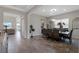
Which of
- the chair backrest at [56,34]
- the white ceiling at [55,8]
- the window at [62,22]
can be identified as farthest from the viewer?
the chair backrest at [56,34]

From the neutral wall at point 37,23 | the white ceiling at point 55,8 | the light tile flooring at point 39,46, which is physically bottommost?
the light tile flooring at point 39,46

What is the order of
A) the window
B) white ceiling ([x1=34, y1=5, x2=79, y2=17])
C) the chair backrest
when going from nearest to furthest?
white ceiling ([x1=34, y1=5, x2=79, y2=17]), the window, the chair backrest

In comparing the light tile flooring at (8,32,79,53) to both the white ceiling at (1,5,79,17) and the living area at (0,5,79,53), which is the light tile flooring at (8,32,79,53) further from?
the white ceiling at (1,5,79,17)

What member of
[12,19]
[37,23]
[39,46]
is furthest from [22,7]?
[39,46]

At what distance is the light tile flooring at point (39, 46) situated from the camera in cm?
267

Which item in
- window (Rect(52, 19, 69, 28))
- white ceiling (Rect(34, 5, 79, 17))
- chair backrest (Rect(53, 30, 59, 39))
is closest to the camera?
white ceiling (Rect(34, 5, 79, 17))

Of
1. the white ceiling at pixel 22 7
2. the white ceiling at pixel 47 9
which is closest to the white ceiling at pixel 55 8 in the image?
the white ceiling at pixel 47 9

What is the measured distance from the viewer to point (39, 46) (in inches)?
108

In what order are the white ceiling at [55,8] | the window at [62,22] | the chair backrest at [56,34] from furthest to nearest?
the chair backrest at [56,34] → the window at [62,22] → the white ceiling at [55,8]

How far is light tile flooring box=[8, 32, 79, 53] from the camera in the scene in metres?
2.67

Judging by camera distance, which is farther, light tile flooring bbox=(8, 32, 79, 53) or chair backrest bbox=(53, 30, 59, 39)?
chair backrest bbox=(53, 30, 59, 39)

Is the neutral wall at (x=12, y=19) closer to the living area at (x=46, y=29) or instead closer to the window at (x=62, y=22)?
the living area at (x=46, y=29)

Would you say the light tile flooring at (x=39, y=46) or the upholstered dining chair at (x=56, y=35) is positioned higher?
the upholstered dining chair at (x=56, y=35)

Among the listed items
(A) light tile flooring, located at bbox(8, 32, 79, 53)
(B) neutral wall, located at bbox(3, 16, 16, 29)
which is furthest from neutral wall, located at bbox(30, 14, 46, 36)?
(B) neutral wall, located at bbox(3, 16, 16, 29)
